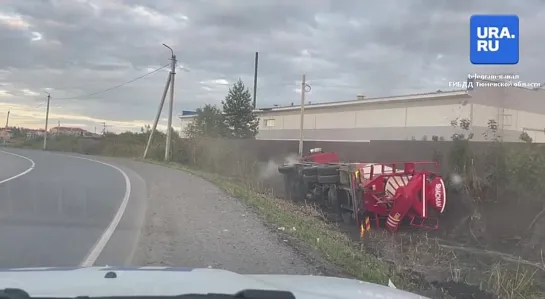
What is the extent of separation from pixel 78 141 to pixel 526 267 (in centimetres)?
7073

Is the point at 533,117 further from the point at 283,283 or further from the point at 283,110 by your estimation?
the point at 283,110

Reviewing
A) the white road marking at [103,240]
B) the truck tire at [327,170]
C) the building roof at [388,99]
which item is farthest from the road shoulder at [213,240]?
the building roof at [388,99]

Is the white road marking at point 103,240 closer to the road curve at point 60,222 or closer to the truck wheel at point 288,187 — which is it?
the road curve at point 60,222

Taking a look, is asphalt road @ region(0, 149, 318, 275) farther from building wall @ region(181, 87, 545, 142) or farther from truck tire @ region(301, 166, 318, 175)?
building wall @ region(181, 87, 545, 142)

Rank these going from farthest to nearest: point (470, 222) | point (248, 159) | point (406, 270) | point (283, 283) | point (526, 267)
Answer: point (248, 159) < point (470, 222) < point (526, 267) < point (406, 270) < point (283, 283)

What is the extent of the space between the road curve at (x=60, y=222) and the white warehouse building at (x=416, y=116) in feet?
40.9

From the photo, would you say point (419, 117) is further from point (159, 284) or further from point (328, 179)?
point (159, 284)

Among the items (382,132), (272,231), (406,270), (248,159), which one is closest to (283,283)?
(406,270)

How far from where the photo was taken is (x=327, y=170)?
19.5 metres

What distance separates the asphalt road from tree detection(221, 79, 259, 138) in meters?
39.3

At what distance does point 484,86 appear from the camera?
62.5 feet

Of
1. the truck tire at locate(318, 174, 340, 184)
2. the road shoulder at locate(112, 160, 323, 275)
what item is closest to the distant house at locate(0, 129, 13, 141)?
the truck tire at locate(318, 174, 340, 184)

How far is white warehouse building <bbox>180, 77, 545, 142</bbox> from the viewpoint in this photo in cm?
2066

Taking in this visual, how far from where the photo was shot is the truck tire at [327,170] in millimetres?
19158
